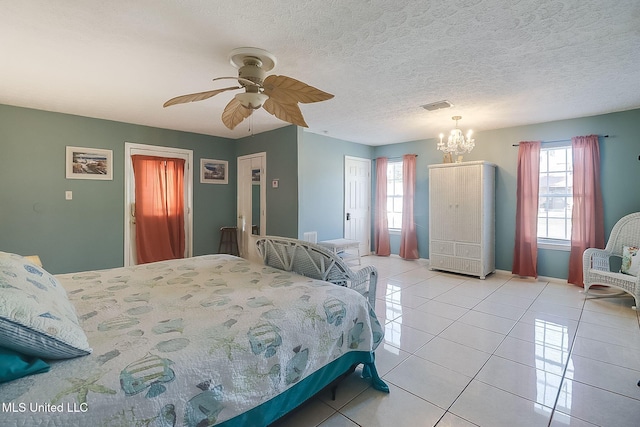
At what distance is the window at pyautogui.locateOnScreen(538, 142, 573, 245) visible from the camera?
14.3ft

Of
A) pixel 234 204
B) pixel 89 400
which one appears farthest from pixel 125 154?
pixel 89 400

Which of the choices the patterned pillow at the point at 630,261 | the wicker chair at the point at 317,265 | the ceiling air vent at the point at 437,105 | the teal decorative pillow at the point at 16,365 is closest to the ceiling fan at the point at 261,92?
the wicker chair at the point at 317,265

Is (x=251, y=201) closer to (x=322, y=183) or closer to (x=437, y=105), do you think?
(x=322, y=183)

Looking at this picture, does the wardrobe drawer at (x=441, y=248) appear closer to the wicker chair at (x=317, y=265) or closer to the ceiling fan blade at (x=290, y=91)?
the wicker chair at (x=317, y=265)

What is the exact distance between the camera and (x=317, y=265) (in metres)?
2.21

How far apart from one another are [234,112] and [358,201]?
12.9ft

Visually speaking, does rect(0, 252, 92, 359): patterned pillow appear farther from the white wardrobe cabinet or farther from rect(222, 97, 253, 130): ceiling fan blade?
the white wardrobe cabinet

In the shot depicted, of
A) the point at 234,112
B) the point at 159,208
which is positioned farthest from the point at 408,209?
the point at 159,208

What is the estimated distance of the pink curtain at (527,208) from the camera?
443 cm

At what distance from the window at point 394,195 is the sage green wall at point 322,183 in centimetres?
97

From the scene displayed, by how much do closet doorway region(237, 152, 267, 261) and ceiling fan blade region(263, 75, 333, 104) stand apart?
292 cm

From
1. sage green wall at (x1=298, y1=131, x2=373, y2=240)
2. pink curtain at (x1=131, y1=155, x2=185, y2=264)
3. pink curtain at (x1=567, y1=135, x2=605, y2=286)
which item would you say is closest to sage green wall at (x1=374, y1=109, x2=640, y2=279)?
pink curtain at (x1=567, y1=135, x2=605, y2=286)

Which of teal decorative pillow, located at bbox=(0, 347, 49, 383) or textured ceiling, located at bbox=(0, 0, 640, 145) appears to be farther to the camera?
textured ceiling, located at bbox=(0, 0, 640, 145)

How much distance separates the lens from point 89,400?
902 millimetres
